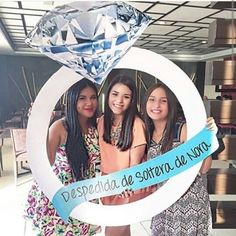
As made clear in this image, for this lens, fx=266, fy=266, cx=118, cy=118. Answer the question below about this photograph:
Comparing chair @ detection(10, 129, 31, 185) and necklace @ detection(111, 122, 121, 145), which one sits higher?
necklace @ detection(111, 122, 121, 145)

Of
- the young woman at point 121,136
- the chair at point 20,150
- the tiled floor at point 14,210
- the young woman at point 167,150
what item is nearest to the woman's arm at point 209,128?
the young woman at point 167,150

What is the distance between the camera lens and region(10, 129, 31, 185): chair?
0.81 m

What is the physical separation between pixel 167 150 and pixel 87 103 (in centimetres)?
29

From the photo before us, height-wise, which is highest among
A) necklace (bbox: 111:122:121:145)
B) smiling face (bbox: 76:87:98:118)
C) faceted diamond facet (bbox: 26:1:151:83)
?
faceted diamond facet (bbox: 26:1:151:83)

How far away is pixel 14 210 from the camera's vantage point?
40.8 inches

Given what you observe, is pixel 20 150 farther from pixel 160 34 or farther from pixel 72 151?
pixel 160 34

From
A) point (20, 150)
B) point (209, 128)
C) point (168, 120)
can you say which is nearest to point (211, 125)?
point (209, 128)

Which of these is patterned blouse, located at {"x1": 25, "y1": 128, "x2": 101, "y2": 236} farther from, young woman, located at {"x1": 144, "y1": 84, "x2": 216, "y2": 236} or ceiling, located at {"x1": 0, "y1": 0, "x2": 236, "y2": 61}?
ceiling, located at {"x1": 0, "y1": 0, "x2": 236, "y2": 61}

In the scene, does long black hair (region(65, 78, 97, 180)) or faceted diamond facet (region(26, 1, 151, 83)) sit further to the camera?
long black hair (region(65, 78, 97, 180))

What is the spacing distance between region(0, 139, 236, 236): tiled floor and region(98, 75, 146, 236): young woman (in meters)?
0.14

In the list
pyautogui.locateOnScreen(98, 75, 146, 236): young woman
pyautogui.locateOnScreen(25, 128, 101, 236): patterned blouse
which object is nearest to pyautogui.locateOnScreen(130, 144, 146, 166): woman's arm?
pyautogui.locateOnScreen(98, 75, 146, 236): young woman

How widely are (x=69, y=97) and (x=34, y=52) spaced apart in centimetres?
17

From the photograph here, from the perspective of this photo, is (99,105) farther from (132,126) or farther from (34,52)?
(34,52)

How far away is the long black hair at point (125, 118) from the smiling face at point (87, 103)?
0.13 feet
